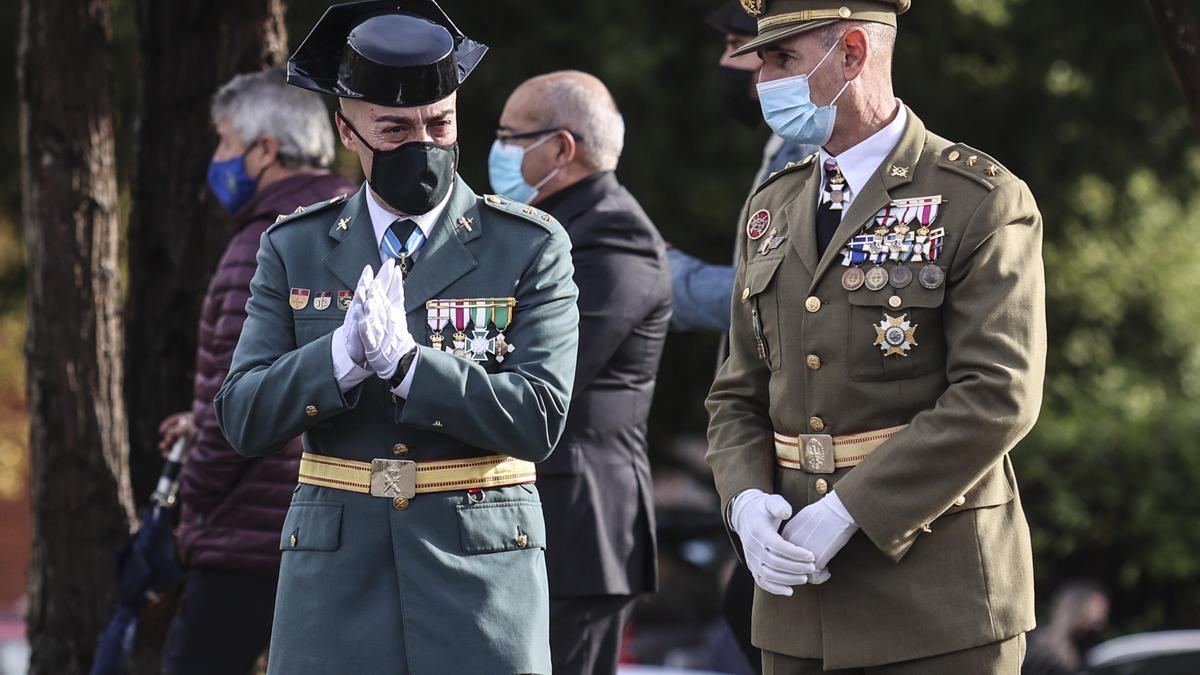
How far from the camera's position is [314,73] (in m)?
3.58

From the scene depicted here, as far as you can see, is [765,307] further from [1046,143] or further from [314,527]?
[1046,143]

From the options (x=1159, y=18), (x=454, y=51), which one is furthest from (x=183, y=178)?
(x=1159, y=18)

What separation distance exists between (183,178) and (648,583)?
2.73 metres

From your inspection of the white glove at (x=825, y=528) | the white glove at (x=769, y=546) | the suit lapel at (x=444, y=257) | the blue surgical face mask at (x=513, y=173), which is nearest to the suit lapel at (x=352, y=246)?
the suit lapel at (x=444, y=257)

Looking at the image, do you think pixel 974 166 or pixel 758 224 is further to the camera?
pixel 758 224

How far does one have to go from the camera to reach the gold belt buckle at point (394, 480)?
10.9 feet

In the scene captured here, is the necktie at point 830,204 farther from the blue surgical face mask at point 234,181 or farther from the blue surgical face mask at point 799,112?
the blue surgical face mask at point 234,181

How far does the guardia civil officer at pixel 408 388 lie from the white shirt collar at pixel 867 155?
23.6 inches

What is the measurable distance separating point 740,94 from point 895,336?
7.33 feet

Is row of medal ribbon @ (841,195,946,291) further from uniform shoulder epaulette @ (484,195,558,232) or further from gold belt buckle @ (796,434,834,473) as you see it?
uniform shoulder epaulette @ (484,195,558,232)

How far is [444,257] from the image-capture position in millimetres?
3420

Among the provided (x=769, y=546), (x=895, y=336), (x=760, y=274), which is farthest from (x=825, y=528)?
(x=760, y=274)

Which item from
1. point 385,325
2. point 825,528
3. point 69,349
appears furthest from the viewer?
point 69,349

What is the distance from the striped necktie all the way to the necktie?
816mm
